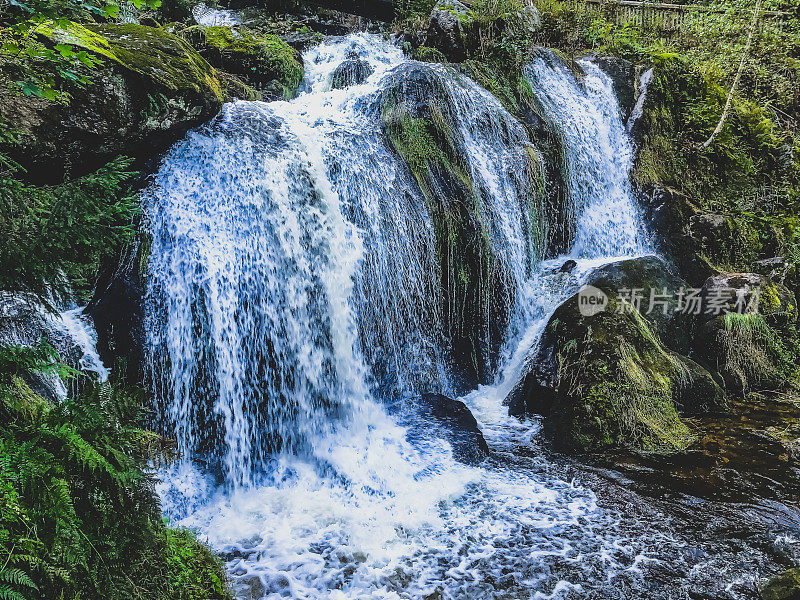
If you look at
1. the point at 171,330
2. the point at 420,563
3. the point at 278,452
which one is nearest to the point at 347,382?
the point at 278,452

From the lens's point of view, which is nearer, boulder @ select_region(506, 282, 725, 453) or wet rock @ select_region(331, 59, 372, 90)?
boulder @ select_region(506, 282, 725, 453)

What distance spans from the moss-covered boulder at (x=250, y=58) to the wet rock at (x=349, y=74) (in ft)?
2.78

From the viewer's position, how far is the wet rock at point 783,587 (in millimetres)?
3711

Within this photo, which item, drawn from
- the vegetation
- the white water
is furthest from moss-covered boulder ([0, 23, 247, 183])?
the vegetation

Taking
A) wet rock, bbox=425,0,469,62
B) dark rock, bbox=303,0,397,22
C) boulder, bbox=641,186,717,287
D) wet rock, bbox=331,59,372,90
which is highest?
dark rock, bbox=303,0,397,22

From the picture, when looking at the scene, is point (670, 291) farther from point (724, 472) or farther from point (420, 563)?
point (420, 563)

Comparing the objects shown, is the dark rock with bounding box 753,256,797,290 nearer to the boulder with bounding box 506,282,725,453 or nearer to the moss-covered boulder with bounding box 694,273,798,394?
the moss-covered boulder with bounding box 694,273,798,394

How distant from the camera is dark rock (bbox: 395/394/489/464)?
616 centimetres

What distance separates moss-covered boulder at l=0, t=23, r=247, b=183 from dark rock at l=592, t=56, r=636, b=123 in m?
9.63

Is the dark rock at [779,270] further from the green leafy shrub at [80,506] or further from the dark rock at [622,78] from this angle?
the green leafy shrub at [80,506]

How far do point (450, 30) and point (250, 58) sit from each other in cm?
496

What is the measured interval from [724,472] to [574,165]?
22.9 feet

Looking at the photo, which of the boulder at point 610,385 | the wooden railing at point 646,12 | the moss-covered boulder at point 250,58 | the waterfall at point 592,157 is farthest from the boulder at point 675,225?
the moss-covered boulder at point 250,58

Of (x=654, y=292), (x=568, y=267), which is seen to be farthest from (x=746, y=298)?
(x=568, y=267)
